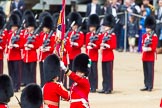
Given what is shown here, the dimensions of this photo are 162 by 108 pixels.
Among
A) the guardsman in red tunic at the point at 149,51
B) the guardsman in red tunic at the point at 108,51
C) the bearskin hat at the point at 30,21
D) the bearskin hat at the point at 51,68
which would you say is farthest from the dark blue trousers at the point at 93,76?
the bearskin hat at the point at 51,68

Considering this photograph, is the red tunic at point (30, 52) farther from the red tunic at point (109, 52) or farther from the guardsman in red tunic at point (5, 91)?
the guardsman in red tunic at point (5, 91)

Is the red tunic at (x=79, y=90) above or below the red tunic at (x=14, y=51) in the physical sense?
above

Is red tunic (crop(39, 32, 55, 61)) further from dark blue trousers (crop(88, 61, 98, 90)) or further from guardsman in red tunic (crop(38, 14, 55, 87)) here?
dark blue trousers (crop(88, 61, 98, 90))

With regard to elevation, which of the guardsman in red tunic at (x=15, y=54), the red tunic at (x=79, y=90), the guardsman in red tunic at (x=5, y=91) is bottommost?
the guardsman in red tunic at (x=15, y=54)

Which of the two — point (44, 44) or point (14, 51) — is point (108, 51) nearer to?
point (44, 44)

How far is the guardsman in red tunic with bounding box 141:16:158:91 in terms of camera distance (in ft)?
48.3

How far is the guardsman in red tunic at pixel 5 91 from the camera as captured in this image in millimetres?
8578

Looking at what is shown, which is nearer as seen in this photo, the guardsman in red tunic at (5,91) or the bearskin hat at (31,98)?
the bearskin hat at (31,98)

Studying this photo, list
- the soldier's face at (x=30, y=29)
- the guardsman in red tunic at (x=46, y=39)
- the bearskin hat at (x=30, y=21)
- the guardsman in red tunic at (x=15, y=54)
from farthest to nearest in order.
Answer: the bearskin hat at (x=30, y=21), the soldier's face at (x=30, y=29), the guardsman in red tunic at (x=15, y=54), the guardsman in red tunic at (x=46, y=39)

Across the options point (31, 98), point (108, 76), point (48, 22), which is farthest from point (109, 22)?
point (31, 98)

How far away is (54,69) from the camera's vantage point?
9.95 metres

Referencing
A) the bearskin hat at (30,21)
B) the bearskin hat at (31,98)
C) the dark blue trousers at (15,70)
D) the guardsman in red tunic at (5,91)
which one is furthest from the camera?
the bearskin hat at (30,21)

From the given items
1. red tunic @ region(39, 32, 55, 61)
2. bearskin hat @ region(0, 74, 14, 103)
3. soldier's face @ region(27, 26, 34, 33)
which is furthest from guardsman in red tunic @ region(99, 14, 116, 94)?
bearskin hat @ region(0, 74, 14, 103)

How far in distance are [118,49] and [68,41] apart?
5.82 m
